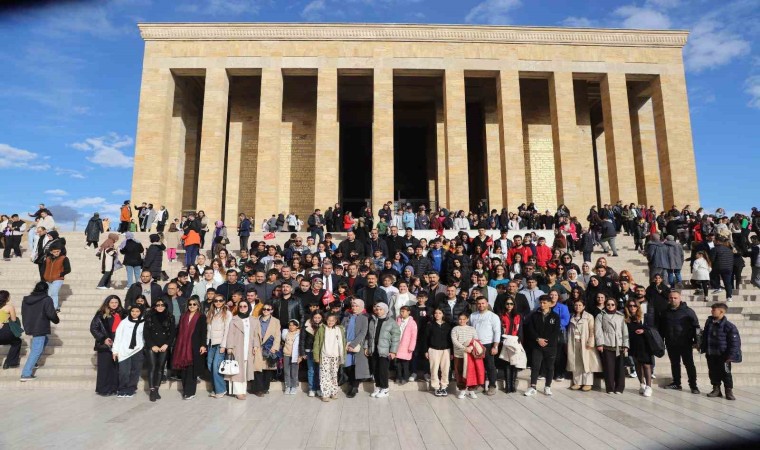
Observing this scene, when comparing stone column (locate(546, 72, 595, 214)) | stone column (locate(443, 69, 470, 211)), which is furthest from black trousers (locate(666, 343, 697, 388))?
stone column (locate(546, 72, 595, 214))

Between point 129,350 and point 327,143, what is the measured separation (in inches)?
669


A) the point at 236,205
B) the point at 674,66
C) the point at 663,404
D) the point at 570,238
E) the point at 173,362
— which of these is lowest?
the point at 663,404

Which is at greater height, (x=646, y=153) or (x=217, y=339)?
(x=646, y=153)

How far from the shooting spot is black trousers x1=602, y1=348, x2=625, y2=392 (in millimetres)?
7668

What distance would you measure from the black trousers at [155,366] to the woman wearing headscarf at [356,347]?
296 centimetres

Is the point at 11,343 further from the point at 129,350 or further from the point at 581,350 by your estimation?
the point at 581,350

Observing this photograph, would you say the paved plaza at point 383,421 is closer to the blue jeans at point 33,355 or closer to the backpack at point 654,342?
the blue jeans at point 33,355

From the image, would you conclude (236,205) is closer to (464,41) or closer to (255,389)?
(464,41)

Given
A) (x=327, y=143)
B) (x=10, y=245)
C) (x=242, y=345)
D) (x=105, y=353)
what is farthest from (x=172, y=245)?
(x=327, y=143)

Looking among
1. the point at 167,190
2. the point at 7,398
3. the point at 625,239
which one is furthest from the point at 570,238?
the point at 167,190

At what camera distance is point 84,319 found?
34.1 feet

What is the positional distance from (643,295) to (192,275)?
8529 mm

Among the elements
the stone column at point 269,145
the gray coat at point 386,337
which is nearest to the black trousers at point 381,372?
the gray coat at point 386,337

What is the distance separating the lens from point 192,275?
9.52 meters
